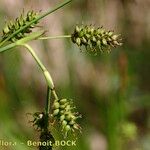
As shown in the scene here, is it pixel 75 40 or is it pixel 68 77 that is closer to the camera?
pixel 75 40

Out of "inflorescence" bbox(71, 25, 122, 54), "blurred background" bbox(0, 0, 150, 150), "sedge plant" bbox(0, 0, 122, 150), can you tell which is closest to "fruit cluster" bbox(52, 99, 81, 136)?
"sedge plant" bbox(0, 0, 122, 150)

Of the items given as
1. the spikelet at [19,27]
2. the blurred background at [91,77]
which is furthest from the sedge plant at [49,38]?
the blurred background at [91,77]

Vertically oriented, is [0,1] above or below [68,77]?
above

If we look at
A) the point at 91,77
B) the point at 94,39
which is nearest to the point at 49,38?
the point at 94,39

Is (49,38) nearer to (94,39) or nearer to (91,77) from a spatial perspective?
(94,39)

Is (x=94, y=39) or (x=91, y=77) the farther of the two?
(x=91, y=77)

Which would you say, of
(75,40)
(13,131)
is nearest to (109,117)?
(13,131)

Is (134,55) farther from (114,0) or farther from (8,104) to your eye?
(8,104)
